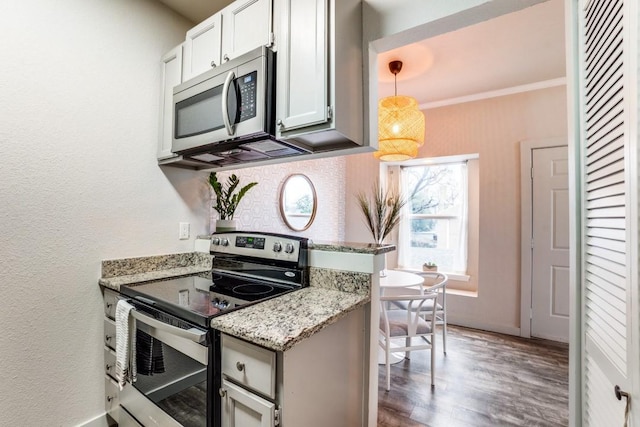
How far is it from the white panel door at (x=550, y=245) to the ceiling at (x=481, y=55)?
0.89 m

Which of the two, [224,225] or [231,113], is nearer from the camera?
A: [231,113]

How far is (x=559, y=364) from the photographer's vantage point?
251 cm

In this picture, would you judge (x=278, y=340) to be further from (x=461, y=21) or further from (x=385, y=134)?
(x=385, y=134)

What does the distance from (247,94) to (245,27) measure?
1.29ft

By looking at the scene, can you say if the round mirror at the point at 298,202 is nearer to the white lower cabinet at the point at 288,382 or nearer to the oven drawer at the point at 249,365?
the white lower cabinet at the point at 288,382

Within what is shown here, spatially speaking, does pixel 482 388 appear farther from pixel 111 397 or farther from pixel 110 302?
pixel 110 302

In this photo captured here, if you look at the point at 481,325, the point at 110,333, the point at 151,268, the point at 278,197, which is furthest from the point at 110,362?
the point at 481,325

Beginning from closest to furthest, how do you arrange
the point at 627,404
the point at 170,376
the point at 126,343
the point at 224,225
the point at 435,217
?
the point at 627,404 < the point at 170,376 < the point at 126,343 < the point at 224,225 < the point at 435,217

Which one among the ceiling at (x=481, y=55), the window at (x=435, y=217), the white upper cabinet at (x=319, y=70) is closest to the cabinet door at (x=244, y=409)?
the white upper cabinet at (x=319, y=70)

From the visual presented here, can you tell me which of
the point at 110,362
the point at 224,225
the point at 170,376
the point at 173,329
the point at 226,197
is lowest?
the point at 110,362

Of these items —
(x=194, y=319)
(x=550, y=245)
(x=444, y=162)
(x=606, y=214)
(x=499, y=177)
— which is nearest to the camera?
(x=606, y=214)

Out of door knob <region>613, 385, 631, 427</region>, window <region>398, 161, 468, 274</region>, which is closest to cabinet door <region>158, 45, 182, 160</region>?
door knob <region>613, 385, 631, 427</region>

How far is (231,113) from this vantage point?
1.40 metres

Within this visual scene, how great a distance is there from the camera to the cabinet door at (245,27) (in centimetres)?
139
